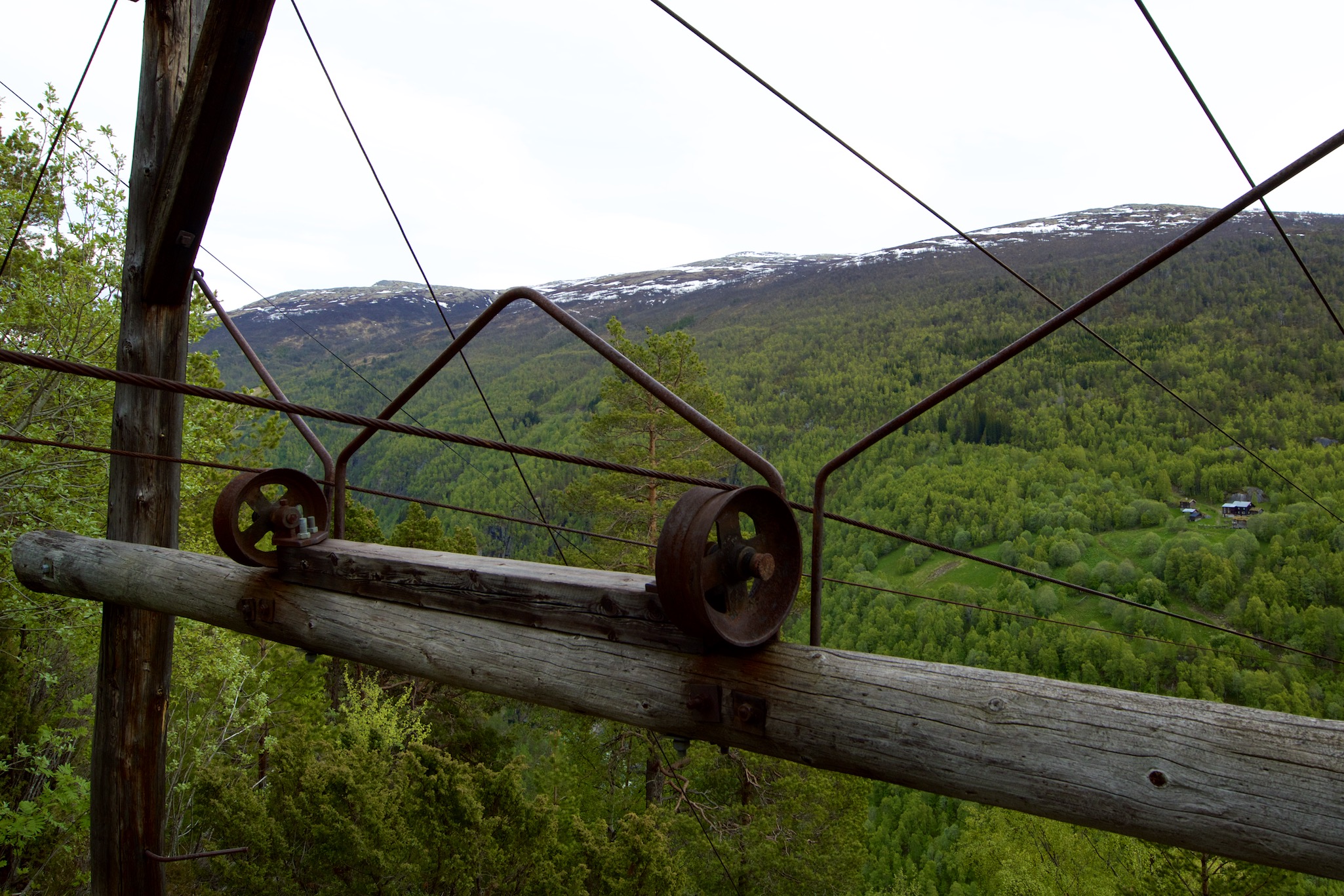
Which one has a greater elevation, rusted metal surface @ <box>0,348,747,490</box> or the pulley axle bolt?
rusted metal surface @ <box>0,348,747,490</box>

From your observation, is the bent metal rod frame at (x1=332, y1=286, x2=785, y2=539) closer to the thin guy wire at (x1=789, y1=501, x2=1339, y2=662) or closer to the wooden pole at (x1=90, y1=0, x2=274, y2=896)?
the thin guy wire at (x1=789, y1=501, x2=1339, y2=662)

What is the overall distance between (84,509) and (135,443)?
6.55 metres

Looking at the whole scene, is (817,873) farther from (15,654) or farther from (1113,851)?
(1113,851)

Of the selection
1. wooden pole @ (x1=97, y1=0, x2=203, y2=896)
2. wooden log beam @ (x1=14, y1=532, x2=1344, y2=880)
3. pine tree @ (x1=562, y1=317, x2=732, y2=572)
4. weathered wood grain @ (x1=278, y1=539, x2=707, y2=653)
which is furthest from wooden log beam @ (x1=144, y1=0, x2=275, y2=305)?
pine tree @ (x1=562, y1=317, x2=732, y2=572)

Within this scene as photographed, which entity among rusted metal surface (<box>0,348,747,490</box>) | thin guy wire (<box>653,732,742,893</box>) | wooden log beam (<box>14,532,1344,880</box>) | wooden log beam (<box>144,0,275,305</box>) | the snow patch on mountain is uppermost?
the snow patch on mountain

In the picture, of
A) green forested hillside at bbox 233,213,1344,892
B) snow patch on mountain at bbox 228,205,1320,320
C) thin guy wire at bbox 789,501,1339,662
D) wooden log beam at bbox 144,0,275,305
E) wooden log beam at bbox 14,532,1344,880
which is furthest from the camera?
snow patch on mountain at bbox 228,205,1320,320

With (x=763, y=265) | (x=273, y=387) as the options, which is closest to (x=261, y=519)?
(x=273, y=387)

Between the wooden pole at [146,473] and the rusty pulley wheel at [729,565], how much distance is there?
2562mm

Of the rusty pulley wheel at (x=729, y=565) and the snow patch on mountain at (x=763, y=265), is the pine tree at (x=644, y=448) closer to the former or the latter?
the rusty pulley wheel at (x=729, y=565)

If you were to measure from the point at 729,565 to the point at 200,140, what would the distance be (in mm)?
2479

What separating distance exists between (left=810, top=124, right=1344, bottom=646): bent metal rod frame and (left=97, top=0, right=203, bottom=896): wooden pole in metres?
2.81

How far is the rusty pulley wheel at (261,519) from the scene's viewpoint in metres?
2.50

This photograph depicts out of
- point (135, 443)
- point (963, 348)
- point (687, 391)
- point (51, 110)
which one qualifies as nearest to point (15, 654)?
point (51, 110)

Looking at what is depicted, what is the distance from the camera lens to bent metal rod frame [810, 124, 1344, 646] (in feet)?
5.23
